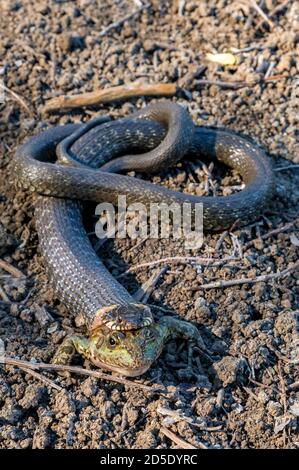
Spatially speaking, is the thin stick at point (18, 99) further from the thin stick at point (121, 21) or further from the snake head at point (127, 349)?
the snake head at point (127, 349)

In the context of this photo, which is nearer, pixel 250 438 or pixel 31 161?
pixel 250 438

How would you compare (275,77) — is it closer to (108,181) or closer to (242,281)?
(108,181)

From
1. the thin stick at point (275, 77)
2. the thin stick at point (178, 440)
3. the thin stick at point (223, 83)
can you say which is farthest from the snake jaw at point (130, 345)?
the thin stick at point (275, 77)

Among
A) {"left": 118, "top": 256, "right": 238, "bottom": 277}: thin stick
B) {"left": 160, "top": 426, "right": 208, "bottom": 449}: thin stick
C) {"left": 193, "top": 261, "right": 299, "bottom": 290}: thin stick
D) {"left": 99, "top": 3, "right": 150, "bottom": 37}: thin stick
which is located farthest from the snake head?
{"left": 99, "top": 3, "right": 150, "bottom": 37}: thin stick

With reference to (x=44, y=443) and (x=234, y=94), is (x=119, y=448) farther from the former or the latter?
(x=234, y=94)

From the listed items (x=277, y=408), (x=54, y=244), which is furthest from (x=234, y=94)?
(x=277, y=408)

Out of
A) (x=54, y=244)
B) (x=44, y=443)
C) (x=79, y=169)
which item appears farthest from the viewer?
(x=79, y=169)

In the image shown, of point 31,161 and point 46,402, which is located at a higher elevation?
point 31,161

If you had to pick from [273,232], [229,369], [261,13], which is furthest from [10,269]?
[261,13]
